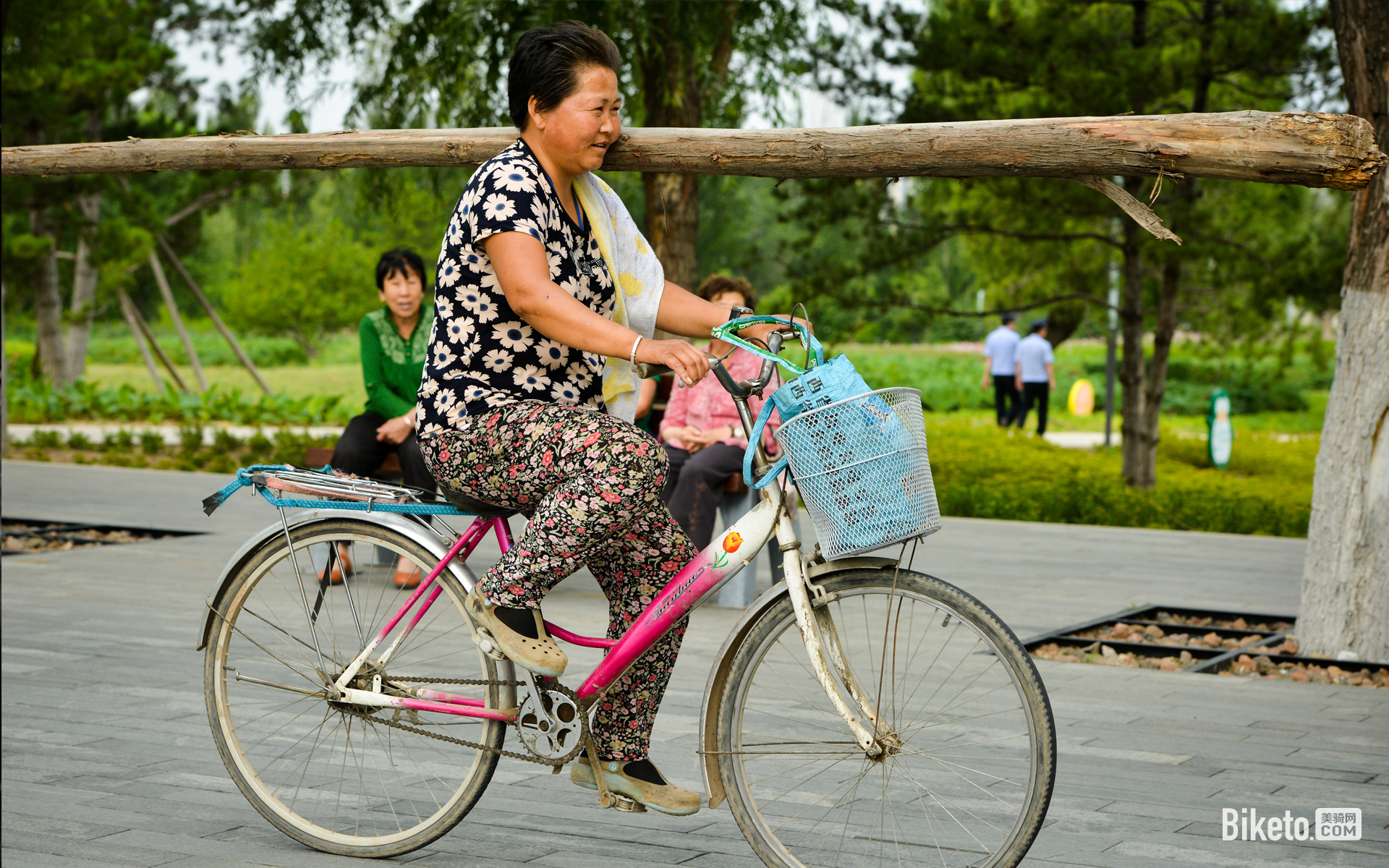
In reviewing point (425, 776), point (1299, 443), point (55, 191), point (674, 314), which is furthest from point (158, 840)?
point (1299, 443)

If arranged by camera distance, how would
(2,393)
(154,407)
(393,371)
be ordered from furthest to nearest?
(154,407), (393,371), (2,393)

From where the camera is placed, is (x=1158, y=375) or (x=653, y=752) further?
A: (x=1158, y=375)

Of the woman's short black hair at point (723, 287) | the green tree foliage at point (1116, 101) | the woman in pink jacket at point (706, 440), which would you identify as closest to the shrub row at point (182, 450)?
the green tree foliage at point (1116, 101)

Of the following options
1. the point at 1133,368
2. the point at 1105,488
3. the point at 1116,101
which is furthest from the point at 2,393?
the point at 1133,368

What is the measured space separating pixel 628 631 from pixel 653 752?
1.16 metres

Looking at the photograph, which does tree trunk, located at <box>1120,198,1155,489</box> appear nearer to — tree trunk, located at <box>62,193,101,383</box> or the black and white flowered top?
the black and white flowered top

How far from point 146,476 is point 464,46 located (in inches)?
190

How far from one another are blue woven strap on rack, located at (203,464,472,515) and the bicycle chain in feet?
1.31

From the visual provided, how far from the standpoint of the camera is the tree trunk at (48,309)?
19.7m

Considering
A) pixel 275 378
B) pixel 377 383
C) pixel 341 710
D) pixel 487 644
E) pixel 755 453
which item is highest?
pixel 755 453

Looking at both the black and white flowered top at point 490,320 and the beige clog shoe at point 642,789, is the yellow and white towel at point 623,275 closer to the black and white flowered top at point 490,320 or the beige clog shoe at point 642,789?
the black and white flowered top at point 490,320

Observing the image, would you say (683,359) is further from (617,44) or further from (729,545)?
(617,44)

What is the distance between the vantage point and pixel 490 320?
3117mm

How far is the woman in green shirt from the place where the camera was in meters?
6.97
